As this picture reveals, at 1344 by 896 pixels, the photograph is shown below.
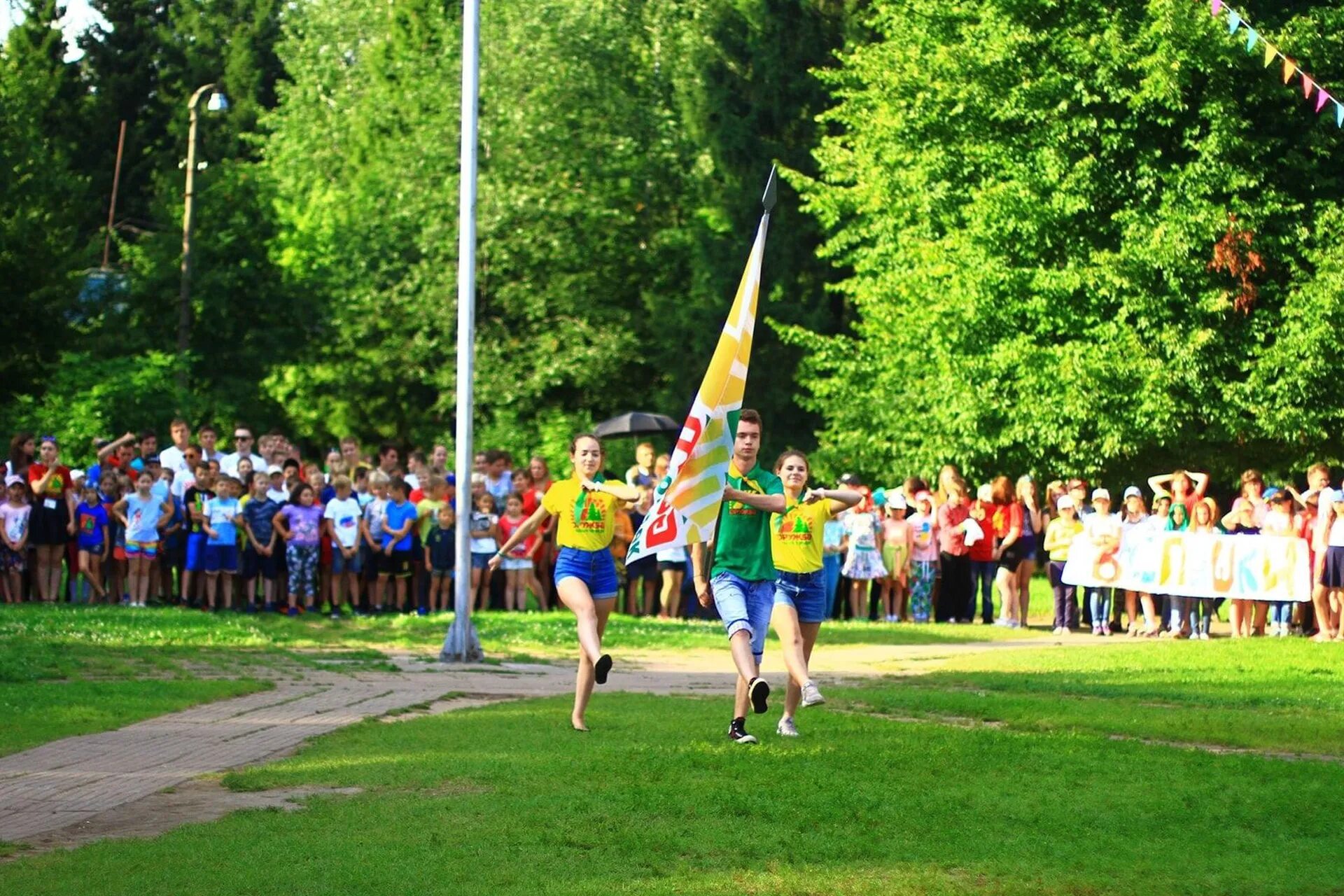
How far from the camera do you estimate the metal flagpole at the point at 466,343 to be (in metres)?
19.4

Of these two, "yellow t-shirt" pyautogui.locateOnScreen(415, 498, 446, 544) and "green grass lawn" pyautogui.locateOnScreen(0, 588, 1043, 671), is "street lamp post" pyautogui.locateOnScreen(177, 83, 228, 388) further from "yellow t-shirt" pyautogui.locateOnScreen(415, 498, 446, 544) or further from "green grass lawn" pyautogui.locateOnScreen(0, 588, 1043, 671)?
"green grass lawn" pyautogui.locateOnScreen(0, 588, 1043, 671)

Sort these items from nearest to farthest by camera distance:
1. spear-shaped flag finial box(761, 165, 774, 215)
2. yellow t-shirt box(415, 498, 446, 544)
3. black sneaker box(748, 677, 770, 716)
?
A: black sneaker box(748, 677, 770, 716)
spear-shaped flag finial box(761, 165, 774, 215)
yellow t-shirt box(415, 498, 446, 544)

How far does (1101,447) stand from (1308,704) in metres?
17.7

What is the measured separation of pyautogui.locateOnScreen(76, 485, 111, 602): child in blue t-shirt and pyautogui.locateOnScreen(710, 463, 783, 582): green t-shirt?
14056 mm

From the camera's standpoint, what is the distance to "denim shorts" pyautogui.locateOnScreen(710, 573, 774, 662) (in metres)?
12.3

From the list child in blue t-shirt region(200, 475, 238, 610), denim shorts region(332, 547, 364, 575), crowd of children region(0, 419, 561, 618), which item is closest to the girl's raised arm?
Answer: crowd of children region(0, 419, 561, 618)

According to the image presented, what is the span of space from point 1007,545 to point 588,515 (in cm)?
1436

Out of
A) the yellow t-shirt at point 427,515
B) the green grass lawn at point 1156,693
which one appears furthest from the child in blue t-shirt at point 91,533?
the green grass lawn at point 1156,693

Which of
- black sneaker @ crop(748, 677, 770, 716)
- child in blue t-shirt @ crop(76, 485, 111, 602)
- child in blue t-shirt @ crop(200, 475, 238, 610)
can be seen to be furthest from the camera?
child in blue t-shirt @ crop(200, 475, 238, 610)


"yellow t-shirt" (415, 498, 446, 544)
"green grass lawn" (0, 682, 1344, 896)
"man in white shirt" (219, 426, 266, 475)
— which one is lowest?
"green grass lawn" (0, 682, 1344, 896)

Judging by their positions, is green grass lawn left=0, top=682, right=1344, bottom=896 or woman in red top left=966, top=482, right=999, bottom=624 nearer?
A: green grass lawn left=0, top=682, right=1344, bottom=896

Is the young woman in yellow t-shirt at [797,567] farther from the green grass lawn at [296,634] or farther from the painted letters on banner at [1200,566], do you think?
the painted letters on banner at [1200,566]

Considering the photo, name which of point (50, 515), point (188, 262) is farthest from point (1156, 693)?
point (188, 262)

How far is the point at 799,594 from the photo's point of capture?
42.6ft
